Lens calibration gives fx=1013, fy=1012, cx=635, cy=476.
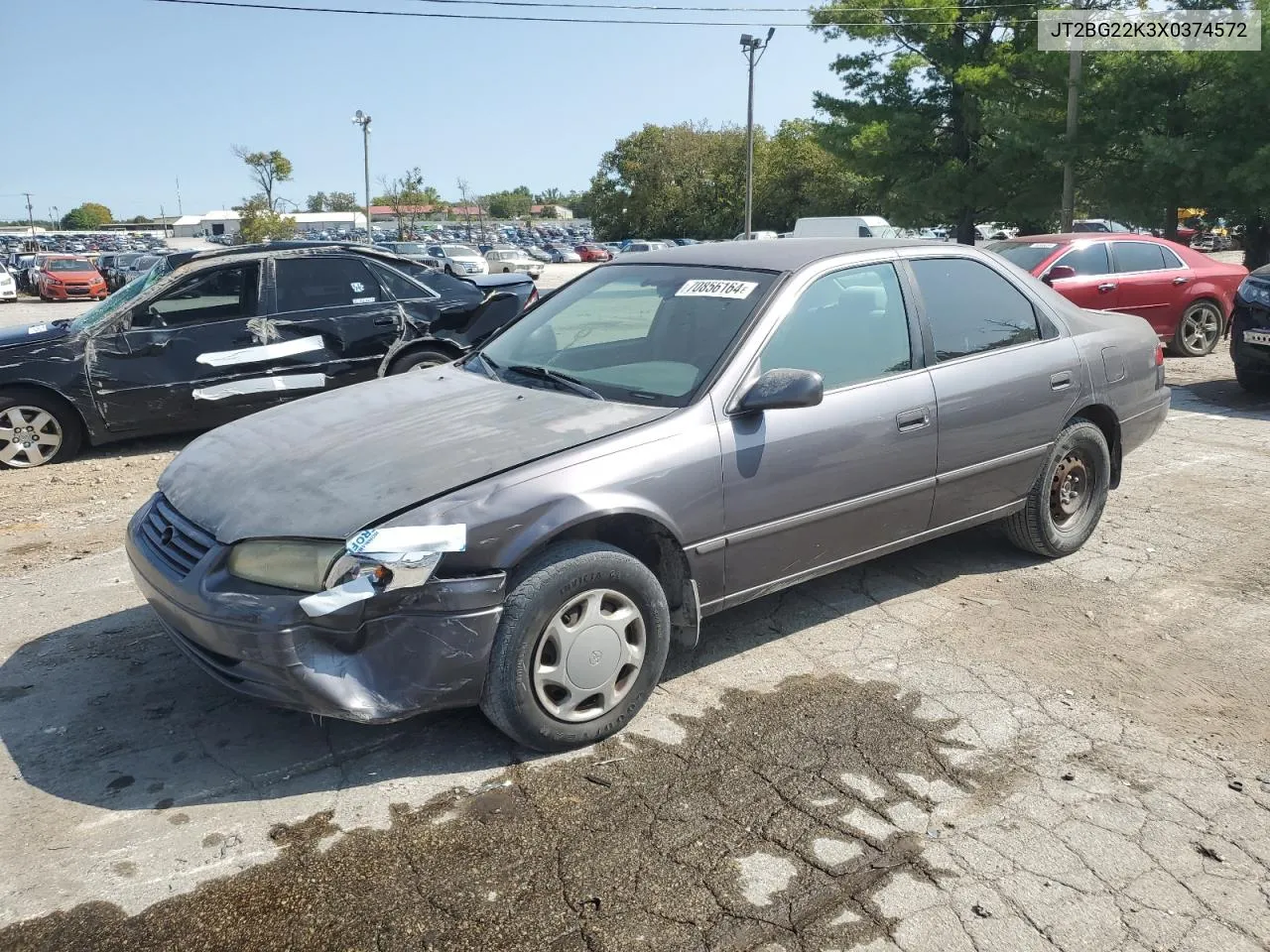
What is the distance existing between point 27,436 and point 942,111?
26.3 m

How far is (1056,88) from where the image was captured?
23.2 meters

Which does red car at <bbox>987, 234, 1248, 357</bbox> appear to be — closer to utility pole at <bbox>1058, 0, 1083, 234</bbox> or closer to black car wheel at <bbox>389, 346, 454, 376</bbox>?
black car wheel at <bbox>389, 346, 454, 376</bbox>

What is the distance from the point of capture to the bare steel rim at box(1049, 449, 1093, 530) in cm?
498

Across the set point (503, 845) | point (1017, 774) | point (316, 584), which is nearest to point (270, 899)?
point (503, 845)

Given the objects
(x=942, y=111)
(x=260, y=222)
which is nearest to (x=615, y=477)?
(x=942, y=111)

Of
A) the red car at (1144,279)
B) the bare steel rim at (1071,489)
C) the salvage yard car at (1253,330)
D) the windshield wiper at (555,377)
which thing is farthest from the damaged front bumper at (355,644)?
the red car at (1144,279)

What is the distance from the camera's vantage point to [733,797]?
10.0ft

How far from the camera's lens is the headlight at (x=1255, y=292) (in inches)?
350

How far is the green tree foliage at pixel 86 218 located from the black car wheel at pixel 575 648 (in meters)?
181

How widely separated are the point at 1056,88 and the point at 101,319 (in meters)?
22.1

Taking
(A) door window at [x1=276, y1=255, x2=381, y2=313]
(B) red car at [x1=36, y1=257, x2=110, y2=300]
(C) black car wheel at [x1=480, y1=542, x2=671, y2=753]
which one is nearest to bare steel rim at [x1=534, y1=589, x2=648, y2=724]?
(C) black car wheel at [x1=480, y1=542, x2=671, y2=753]

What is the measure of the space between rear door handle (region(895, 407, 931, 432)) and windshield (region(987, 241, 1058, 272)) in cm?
771

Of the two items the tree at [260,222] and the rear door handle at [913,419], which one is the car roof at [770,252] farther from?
the tree at [260,222]

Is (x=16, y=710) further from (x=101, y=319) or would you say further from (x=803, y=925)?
(x=101, y=319)
